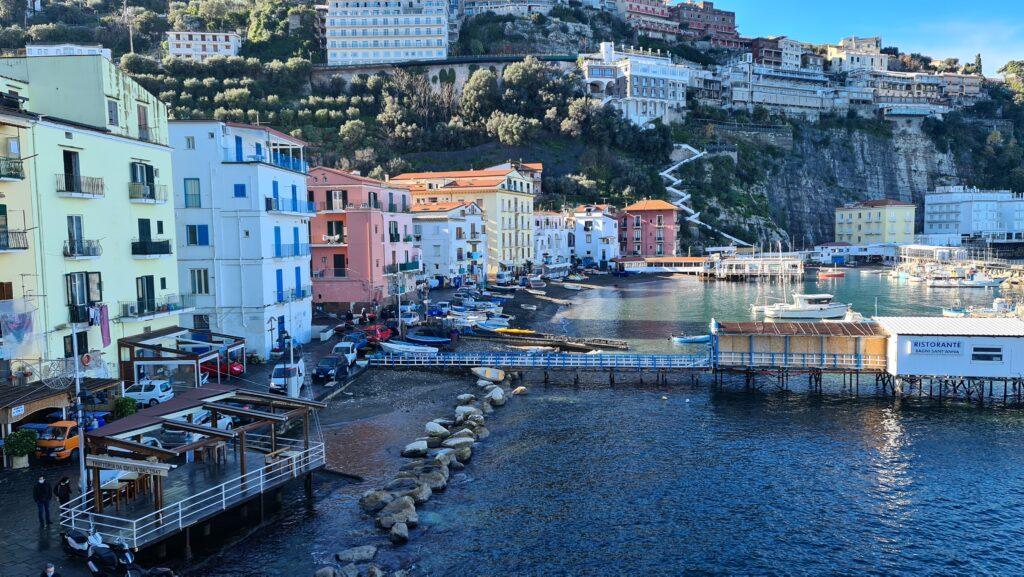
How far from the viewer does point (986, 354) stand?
36.8m

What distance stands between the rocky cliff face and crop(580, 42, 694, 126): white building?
1234 inches

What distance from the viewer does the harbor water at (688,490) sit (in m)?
21.2

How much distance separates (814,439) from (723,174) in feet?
398

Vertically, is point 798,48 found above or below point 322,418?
above

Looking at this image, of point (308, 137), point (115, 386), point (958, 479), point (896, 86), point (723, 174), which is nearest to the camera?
point (958, 479)

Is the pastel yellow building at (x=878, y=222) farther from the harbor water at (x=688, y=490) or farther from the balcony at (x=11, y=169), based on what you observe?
the balcony at (x=11, y=169)

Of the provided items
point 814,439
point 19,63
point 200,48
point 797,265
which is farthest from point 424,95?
point 814,439

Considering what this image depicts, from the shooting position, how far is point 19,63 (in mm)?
30469

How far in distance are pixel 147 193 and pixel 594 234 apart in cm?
9306

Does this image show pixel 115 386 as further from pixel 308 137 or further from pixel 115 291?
pixel 308 137

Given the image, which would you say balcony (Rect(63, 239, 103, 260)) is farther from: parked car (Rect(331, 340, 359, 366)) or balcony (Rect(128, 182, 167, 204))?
parked car (Rect(331, 340, 359, 366))

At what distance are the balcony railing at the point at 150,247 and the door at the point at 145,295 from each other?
129 centimetres

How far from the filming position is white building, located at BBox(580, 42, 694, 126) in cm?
14662

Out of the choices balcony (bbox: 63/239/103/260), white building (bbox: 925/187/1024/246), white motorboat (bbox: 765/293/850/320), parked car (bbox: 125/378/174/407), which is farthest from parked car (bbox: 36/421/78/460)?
white building (bbox: 925/187/1024/246)
